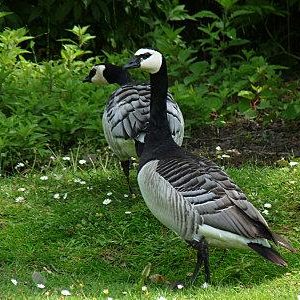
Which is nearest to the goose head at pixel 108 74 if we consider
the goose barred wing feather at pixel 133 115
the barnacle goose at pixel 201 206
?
the goose barred wing feather at pixel 133 115

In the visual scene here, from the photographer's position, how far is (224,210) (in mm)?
5770

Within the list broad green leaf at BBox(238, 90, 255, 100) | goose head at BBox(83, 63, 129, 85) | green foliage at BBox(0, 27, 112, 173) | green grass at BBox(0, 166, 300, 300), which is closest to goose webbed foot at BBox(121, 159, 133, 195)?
green grass at BBox(0, 166, 300, 300)

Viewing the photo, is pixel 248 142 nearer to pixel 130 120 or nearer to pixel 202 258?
pixel 130 120

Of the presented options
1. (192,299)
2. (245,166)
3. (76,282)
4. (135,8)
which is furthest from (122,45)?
(192,299)

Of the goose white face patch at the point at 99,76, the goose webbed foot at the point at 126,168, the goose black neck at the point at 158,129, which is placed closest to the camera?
the goose black neck at the point at 158,129

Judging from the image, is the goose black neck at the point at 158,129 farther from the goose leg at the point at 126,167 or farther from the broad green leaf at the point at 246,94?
the broad green leaf at the point at 246,94

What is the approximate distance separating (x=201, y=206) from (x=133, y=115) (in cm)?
175

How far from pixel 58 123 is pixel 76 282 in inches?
121

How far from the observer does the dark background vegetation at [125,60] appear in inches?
360

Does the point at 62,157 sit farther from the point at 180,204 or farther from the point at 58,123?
the point at 180,204

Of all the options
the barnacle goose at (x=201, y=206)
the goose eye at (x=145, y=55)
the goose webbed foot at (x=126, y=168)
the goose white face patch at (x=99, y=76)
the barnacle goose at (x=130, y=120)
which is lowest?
the goose webbed foot at (x=126, y=168)

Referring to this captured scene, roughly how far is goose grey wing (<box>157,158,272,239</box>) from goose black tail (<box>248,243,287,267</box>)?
0.09 m

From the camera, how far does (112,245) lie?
6879mm

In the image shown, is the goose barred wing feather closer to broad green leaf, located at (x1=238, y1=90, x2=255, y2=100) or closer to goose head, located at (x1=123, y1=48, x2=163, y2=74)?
goose head, located at (x1=123, y1=48, x2=163, y2=74)
